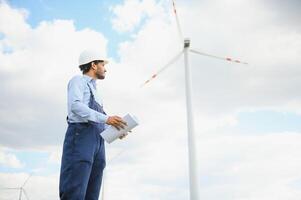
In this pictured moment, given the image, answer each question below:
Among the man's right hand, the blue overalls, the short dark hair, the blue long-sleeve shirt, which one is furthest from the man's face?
the man's right hand

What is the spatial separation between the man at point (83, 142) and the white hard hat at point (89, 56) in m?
0.28

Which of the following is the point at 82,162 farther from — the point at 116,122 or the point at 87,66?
the point at 87,66

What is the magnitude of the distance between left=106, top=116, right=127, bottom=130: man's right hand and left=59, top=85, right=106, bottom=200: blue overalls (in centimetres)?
28

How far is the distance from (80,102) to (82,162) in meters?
0.84

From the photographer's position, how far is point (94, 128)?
6.07 metres

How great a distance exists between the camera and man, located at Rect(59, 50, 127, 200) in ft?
18.7

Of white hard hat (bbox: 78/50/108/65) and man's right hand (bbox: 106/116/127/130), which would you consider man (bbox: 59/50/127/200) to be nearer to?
man's right hand (bbox: 106/116/127/130)

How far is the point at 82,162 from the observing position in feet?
Result: 18.7

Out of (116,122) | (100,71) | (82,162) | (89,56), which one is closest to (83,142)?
(82,162)

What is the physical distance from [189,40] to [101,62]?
14.7 meters

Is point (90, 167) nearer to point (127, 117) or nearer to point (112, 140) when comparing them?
point (112, 140)

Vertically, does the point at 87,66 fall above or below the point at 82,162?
above

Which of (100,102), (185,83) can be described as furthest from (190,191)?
(100,102)

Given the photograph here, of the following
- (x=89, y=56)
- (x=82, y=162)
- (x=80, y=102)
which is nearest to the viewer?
(x=82, y=162)
